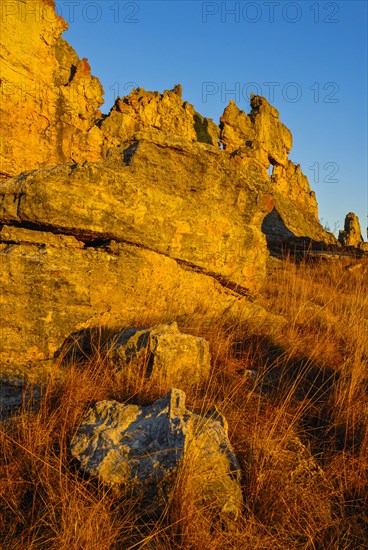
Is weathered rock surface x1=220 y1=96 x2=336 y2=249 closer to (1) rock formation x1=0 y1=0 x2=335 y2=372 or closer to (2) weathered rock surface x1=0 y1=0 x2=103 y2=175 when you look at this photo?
(2) weathered rock surface x1=0 y1=0 x2=103 y2=175

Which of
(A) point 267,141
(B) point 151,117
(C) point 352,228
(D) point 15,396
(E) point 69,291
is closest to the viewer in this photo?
(D) point 15,396

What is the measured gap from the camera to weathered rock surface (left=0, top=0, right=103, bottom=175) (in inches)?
649

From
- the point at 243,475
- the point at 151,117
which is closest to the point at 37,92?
the point at 151,117

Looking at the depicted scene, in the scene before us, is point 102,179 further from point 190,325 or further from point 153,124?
point 153,124

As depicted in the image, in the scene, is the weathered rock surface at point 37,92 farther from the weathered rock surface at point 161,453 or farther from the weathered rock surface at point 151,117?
the weathered rock surface at point 161,453

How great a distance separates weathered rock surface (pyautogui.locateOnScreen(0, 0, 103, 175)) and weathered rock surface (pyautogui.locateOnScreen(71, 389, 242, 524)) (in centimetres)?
1640

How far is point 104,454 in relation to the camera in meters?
1.88

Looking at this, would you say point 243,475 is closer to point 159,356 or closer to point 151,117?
point 159,356

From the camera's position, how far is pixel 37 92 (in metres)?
18.1

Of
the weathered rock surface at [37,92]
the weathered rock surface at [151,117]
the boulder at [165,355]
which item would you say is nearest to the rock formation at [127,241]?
the boulder at [165,355]

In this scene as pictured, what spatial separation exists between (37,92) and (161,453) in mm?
20076

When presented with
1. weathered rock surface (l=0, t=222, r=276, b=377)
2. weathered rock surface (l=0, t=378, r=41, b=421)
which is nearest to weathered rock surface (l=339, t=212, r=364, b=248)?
weathered rock surface (l=0, t=222, r=276, b=377)

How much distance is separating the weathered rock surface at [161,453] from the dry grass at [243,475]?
Answer: 6 cm

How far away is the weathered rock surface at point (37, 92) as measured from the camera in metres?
16.5
